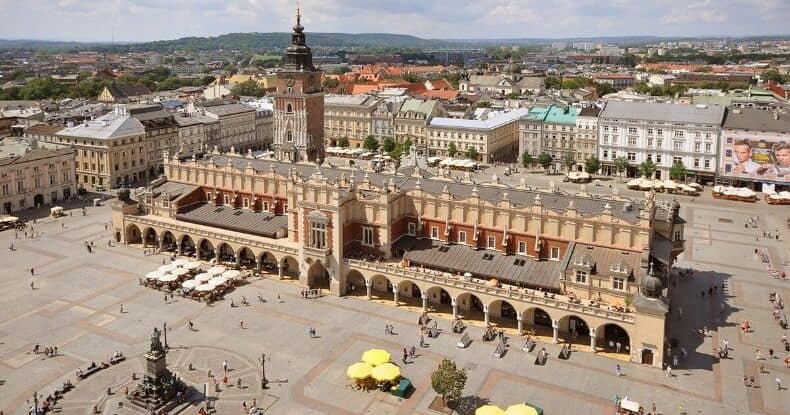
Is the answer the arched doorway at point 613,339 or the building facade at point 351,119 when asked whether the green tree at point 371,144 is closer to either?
the building facade at point 351,119

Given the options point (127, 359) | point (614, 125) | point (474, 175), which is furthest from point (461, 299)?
point (614, 125)

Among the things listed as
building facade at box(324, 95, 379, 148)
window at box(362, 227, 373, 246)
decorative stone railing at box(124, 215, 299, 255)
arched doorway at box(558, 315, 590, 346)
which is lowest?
arched doorway at box(558, 315, 590, 346)

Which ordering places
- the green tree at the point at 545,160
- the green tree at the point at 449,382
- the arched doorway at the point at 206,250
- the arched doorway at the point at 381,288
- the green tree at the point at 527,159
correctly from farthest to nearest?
the green tree at the point at 527,159 < the green tree at the point at 545,160 < the arched doorway at the point at 206,250 < the arched doorway at the point at 381,288 < the green tree at the point at 449,382

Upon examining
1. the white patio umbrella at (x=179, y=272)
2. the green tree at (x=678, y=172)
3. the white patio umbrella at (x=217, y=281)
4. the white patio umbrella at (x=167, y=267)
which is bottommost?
the white patio umbrella at (x=217, y=281)

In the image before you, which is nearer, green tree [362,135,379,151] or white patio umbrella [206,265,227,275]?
white patio umbrella [206,265,227,275]

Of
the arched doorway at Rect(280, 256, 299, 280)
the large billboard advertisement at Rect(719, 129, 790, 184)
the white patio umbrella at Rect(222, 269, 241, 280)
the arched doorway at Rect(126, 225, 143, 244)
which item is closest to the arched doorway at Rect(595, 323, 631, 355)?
the arched doorway at Rect(280, 256, 299, 280)

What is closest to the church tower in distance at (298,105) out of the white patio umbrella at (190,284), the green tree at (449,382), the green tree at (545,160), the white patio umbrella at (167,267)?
the white patio umbrella at (167,267)

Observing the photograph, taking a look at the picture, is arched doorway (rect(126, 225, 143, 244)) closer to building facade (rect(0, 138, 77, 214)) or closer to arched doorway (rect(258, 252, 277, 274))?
arched doorway (rect(258, 252, 277, 274))
